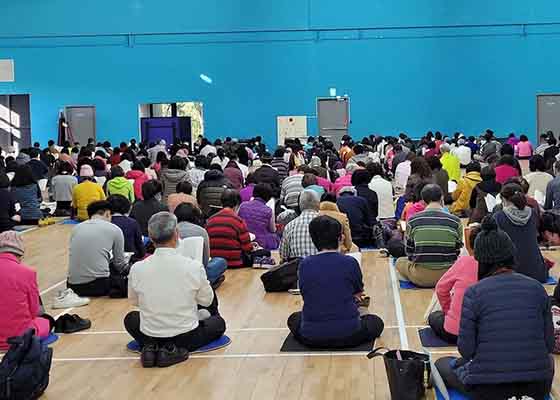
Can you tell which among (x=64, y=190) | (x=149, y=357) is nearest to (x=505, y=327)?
(x=149, y=357)

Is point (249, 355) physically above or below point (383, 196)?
below

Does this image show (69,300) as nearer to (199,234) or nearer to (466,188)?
(199,234)

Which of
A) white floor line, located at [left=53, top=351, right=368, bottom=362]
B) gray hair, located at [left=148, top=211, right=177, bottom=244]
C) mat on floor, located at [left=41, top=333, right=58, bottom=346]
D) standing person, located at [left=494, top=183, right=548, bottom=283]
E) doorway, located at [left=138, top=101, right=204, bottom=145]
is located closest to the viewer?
gray hair, located at [left=148, top=211, right=177, bottom=244]

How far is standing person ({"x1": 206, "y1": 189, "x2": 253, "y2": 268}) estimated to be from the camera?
9.59 m

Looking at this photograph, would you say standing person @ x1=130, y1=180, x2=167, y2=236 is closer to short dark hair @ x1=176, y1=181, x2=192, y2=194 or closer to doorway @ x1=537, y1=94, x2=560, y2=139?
short dark hair @ x1=176, y1=181, x2=192, y2=194

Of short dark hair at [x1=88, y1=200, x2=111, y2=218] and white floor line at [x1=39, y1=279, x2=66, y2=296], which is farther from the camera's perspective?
white floor line at [x1=39, y1=279, x2=66, y2=296]

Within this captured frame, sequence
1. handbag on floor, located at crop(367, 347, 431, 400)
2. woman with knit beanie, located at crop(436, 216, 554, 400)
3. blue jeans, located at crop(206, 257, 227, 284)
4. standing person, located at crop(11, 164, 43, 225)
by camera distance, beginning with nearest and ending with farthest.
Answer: woman with knit beanie, located at crop(436, 216, 554, 400)
handbag on floor, located at crop(367, 347, 431, 400)
blue jeans, located at crop(206, 257, 227, 284)
standing person, located at crop(11, 164, 43, 225)

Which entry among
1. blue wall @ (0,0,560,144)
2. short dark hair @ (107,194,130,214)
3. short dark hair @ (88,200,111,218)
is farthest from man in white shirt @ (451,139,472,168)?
short dark hair @ (88,200,111,218)

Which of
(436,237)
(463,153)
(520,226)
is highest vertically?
(463,153)

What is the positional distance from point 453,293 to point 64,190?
11065 mm

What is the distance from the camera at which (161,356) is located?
6184 millimetres

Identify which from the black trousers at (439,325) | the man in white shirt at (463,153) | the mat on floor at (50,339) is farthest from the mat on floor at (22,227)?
the man in white shirt at (463,153)

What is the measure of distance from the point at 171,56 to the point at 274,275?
18.3 m

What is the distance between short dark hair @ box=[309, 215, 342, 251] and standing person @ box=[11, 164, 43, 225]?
9395 mm
